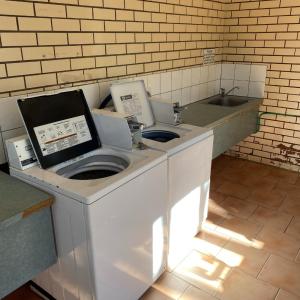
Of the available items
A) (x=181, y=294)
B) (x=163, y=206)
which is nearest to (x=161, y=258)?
(x=181, y=294)

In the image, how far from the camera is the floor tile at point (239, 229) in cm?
234

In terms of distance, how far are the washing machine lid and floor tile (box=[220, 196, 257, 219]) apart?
1464mm

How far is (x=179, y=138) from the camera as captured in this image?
1930 millimetres

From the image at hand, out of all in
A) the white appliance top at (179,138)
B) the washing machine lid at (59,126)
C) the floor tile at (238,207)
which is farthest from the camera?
the floor tile at (238,207)

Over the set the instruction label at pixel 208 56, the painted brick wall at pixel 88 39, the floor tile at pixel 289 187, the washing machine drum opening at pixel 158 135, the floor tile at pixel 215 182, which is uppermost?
the painted brick wall at pixel 88 39

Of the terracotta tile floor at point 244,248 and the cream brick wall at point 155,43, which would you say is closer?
the cream brick wall at point 155,43

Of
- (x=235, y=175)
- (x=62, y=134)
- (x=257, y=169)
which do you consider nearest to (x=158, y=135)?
(x=62, y=134)

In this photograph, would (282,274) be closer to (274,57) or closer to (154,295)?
(154,295)

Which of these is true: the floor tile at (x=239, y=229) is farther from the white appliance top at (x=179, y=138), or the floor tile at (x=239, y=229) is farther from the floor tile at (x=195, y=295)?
the white appliance top at (x=179, y=138)

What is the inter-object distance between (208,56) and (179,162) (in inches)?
74.2

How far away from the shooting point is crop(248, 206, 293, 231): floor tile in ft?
8.17

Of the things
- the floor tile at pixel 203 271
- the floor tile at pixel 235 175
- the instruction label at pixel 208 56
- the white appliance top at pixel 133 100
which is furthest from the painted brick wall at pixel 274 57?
the floor tile at pixel 203 271

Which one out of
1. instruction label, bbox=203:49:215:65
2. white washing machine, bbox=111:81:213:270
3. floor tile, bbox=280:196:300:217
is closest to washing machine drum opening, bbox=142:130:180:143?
white washing machine, bbox=111:81:213:270

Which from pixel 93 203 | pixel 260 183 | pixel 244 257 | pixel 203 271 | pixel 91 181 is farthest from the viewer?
pixel 260 183
